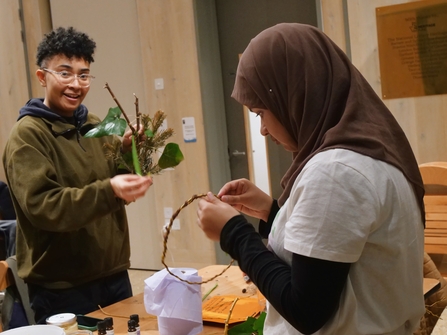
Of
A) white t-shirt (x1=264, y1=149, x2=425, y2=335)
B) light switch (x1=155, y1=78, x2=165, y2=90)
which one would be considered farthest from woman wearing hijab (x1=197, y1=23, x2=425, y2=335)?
light switch (x1=155, y1=78, x2=165, y2=90)

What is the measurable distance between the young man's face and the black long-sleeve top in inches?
53.1

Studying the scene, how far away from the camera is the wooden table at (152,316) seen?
165 cm

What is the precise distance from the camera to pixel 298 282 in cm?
99

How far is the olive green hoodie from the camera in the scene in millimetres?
1929

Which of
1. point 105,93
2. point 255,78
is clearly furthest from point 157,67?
point 255,78

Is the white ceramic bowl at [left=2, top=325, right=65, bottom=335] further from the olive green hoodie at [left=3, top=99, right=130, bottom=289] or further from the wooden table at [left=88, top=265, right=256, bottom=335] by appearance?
the olive green hoodie at [left=3, top=99, right=130, bottom=289]

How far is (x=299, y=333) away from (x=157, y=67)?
3.72m

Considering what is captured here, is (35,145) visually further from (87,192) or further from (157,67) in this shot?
(157,67)

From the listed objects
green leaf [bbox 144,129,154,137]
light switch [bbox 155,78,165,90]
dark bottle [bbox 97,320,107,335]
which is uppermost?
light switch [bbox 155,78,165,90]

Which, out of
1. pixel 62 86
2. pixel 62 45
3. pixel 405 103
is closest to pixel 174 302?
pixel 62 86

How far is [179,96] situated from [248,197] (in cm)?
298

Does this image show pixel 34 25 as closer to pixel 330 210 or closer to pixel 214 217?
pixel 214 217

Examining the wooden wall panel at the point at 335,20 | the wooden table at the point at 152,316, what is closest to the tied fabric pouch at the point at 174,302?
the wooden table at the point at 152,316

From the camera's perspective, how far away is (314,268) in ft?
3.21
